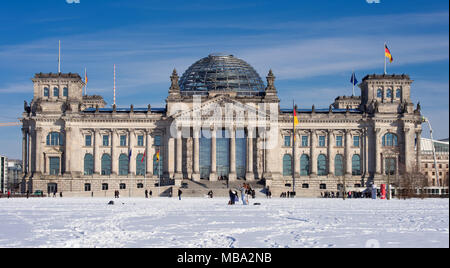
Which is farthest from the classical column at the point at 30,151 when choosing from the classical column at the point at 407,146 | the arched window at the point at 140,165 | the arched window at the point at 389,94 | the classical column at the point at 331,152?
the classical column at the point at 407,146

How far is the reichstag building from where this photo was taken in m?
106

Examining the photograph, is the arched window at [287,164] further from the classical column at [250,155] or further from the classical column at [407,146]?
the classical column at [407,146]

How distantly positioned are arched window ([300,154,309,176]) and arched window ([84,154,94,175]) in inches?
1404

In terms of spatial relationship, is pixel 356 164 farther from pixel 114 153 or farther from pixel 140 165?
pixel 114 153

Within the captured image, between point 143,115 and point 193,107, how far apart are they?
32.4 ft

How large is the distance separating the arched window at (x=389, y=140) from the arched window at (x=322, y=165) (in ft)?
34.5

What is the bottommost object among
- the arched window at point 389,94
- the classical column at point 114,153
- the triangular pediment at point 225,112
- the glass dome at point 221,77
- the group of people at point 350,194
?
the group of people at point 350,194

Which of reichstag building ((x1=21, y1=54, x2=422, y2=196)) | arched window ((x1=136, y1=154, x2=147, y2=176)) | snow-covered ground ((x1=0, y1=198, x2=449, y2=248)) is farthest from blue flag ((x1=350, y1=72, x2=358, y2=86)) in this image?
snow-covered ground ((x1=0, y1=198, x2=449, y2=248))

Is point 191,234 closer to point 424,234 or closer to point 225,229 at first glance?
point 225,229

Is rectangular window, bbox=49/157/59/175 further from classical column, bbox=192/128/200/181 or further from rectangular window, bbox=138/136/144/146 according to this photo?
classical column, bbox=192/128/200/181

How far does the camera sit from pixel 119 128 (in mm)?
109375

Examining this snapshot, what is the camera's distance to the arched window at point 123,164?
359 ft

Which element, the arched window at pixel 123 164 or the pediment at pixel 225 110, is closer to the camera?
the pediment at pixel 225 110
